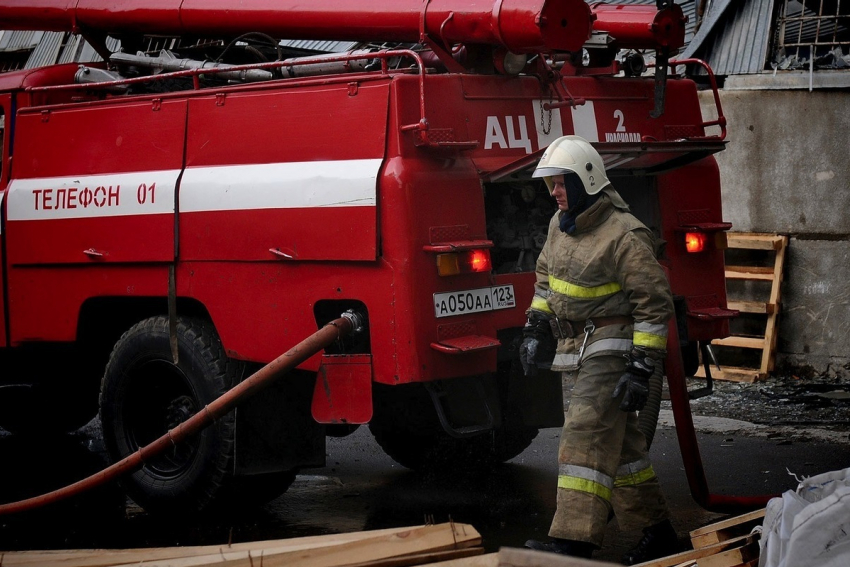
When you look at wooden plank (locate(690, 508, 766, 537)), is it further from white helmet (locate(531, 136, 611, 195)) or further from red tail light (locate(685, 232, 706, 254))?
red tail light (locate(685, 232, 706, 254))

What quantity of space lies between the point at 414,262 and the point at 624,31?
2.18 meters

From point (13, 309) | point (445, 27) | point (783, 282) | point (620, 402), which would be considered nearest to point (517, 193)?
point (445, 27)

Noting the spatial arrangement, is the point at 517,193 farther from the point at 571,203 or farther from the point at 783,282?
the point at 783,282

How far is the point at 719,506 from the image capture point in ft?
17.7

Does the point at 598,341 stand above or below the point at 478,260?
below

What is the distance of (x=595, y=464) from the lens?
479 cm

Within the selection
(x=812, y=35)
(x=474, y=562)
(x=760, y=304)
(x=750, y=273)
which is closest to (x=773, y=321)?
(x=760, y=304)

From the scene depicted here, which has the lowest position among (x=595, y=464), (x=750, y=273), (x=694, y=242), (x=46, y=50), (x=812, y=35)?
(x=595, y=464)

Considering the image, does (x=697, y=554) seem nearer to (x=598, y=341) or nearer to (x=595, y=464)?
(x=595, y=464)

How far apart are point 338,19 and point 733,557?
3834 mm

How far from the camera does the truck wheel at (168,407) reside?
5.88 metres

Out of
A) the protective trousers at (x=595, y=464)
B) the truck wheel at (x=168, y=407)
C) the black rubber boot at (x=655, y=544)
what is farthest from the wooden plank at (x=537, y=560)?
the truck wheel at (x=168, y=407)

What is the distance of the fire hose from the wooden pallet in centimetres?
522

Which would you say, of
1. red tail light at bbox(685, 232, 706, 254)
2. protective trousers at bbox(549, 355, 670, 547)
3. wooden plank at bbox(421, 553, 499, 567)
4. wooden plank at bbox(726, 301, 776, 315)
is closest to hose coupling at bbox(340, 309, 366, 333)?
protective trousers at bbox(549, 355, 670, 547)
